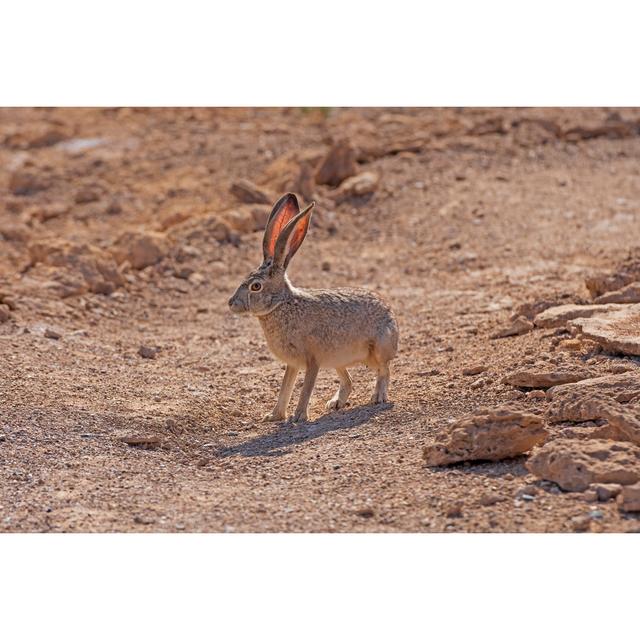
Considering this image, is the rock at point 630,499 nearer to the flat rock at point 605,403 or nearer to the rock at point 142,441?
the flat rock at point 605,403

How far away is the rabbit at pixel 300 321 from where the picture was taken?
29.0 feet

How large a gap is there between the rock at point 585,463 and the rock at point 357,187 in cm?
904

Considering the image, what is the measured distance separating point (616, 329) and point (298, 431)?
2.57 metres

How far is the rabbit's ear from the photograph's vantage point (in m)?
8.88

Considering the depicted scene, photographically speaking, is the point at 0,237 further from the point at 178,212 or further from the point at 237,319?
the point at 237,319

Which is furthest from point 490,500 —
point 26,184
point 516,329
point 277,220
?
point 26,184

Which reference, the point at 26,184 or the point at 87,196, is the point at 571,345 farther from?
the point at 26,184

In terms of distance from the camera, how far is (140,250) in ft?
44.7

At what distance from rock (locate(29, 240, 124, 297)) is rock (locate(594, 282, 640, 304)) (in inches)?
216

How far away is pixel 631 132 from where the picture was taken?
58.3ft

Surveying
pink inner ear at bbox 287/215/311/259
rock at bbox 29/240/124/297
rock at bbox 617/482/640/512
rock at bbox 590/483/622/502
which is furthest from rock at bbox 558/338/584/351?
rock at bbox 29/240/124/297

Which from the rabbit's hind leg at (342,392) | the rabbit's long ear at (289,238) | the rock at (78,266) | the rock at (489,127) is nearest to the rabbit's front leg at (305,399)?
the rabbit's hind leg at (342,392)

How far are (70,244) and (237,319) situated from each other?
2.32m

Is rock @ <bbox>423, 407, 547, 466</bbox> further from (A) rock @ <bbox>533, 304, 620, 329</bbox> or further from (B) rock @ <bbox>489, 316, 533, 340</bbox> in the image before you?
(B) rock @ <bbox>489, 316, 533, 340</bbox>
